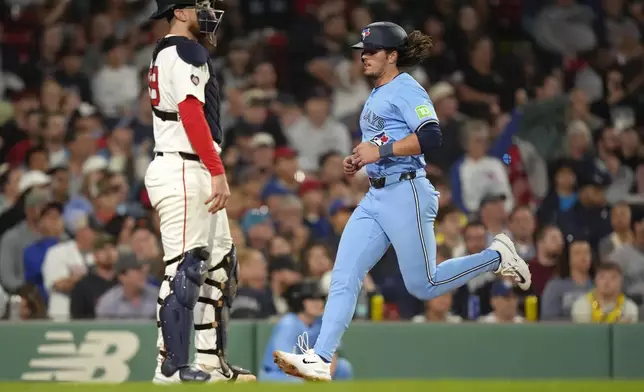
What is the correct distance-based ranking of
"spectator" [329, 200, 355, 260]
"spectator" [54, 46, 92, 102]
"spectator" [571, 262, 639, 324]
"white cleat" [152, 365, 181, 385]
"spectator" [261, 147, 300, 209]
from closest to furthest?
"white cleat" [152, 365, 181, 385] < "spectator" [571, 262, 639, 324] < "spectator" [329, 200, 355, 260] < "spectator" [261, 147, 300, 209] < "spectator" [54, 46, 92, 102]

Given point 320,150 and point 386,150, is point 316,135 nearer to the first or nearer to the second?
point 320,150

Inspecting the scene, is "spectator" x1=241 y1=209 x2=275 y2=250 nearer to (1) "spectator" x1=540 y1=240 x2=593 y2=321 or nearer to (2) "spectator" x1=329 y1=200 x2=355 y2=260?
(2) "spectator" x1=329 y1=200 x2=355 y2=260

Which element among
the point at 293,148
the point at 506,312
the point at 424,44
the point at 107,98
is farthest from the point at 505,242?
the point at 107,98

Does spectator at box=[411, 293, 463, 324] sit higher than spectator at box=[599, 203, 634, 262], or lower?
lower

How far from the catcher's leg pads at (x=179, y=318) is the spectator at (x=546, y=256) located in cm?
387

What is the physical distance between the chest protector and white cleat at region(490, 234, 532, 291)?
1518mm

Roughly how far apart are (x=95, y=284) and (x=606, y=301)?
361 cm

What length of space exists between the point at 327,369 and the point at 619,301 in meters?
3.41

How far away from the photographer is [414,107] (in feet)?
20.5

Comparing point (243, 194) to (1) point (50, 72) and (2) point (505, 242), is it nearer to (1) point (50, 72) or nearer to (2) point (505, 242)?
(1) point (50, 72)

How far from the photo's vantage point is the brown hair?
6453mm

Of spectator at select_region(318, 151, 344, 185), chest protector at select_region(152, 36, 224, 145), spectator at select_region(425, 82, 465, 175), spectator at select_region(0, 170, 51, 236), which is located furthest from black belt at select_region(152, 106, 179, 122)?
spectator at select_region(425, 82, 465, 175)

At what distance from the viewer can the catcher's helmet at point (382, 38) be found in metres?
6.39

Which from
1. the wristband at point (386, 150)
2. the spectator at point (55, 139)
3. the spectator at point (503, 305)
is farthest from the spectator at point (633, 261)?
the spectator at point (55, 139)
